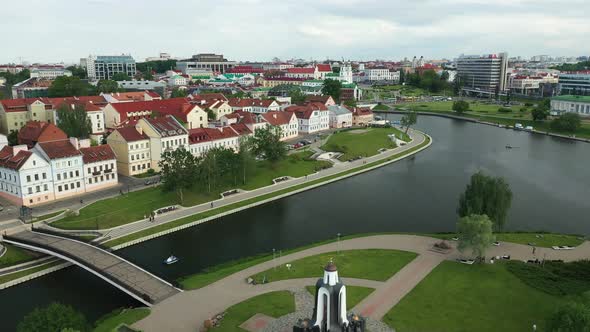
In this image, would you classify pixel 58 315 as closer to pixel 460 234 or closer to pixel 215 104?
pixel 460 234

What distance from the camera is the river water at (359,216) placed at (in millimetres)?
35062

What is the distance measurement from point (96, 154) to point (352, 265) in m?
35.5

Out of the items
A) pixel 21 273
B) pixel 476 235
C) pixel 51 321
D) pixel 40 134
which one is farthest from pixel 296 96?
pixel 51 321

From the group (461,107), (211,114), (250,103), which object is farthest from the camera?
→ (461,107)

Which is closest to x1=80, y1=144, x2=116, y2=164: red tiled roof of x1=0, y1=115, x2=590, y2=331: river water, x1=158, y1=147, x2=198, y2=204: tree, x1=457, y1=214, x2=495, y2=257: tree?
x1=158, y1=147, x2=198, y2=204: tree

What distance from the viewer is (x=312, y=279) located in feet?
109

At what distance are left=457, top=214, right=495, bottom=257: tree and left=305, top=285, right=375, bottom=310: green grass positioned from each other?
8.50m

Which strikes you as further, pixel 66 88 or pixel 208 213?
pixel 66 88

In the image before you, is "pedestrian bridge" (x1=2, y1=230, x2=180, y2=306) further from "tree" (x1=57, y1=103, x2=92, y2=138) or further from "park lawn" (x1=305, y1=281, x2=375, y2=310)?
"tree" (x1=57, y1=103, x2=92, y2=138)

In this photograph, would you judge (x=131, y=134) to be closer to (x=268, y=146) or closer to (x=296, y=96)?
(x=268, y=146)

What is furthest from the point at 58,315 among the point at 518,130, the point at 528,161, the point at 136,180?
the point at 518,130

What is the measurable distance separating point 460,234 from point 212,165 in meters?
29.0

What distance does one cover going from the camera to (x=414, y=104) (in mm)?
155500

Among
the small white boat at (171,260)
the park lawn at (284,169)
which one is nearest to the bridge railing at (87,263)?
the small white boat at (171,260)
